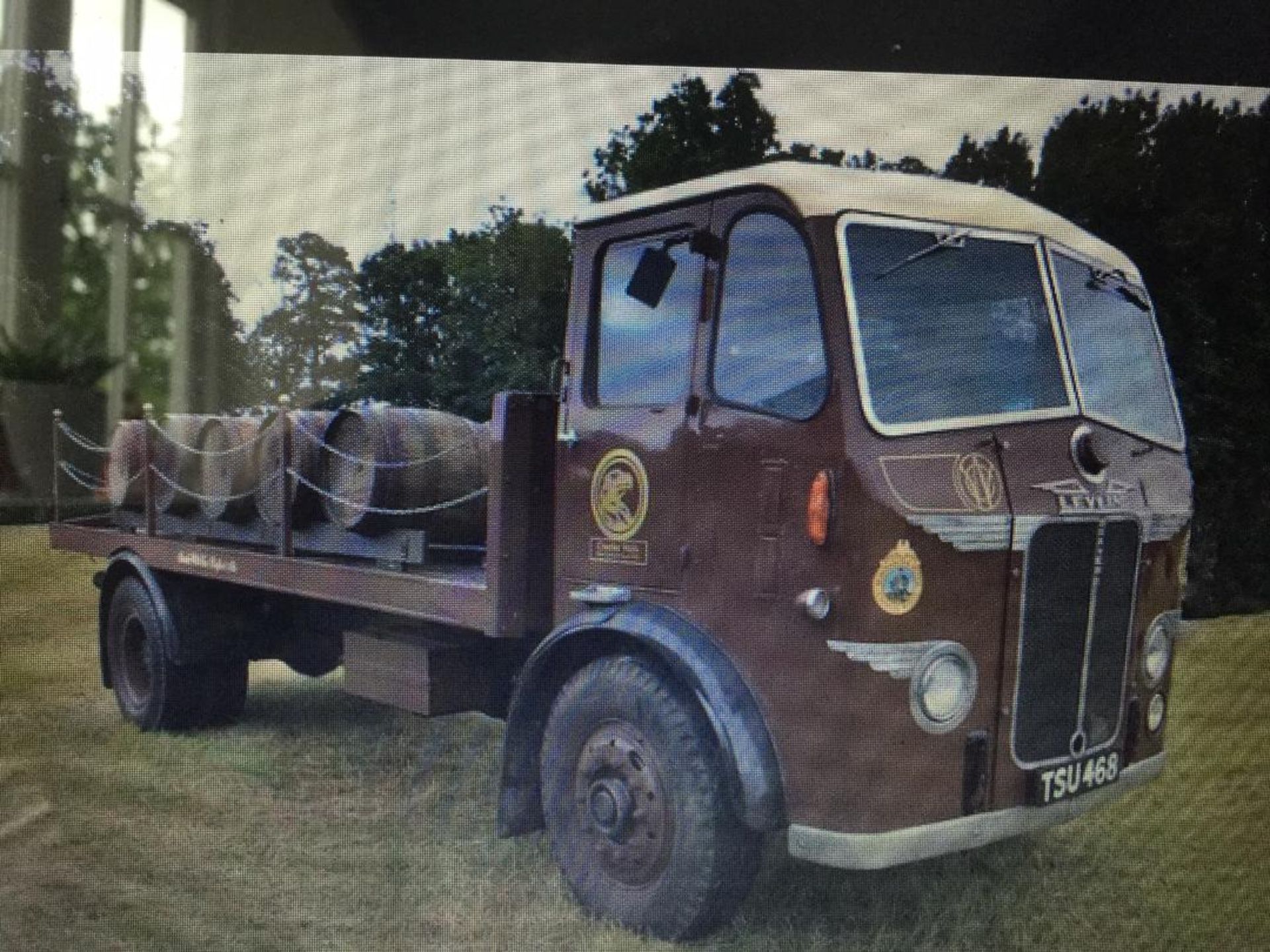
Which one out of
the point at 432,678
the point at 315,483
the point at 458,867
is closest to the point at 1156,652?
the point at 458,867

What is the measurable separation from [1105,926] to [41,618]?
94.3 inches

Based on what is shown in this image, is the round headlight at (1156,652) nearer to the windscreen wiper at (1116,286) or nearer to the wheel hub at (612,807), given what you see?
the windscreen wiper at (1116,286)

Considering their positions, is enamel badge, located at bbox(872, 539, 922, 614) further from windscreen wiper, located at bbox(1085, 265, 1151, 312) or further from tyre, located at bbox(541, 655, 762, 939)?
windscreen wiper, located at bbox(1085, 265, 1151, 312)

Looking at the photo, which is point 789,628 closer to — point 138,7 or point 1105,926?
point 1105,926

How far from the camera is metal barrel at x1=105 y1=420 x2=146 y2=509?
232 cm

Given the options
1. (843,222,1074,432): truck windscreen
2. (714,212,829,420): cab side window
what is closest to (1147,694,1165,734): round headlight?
(843,222,1074,432): truck windscreen

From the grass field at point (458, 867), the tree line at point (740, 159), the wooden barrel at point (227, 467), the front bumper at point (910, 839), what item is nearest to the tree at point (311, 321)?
the tree line at point (740, 159)

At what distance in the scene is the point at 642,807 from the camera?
2543 mm

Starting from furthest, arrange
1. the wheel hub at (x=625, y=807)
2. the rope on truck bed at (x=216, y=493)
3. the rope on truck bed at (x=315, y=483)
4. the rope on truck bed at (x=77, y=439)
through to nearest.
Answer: the rope on truck bed at (x=216, y=493)
the rope on truck bed at (x=315, y=483)
the wheel hub at (x=625, y=807)
the rope on truck bed at (x=77, y=439)

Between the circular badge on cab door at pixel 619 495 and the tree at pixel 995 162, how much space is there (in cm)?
91

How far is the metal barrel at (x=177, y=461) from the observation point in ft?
8.57

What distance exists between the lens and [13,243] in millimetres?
2008

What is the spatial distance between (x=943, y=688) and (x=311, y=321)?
4.37ft

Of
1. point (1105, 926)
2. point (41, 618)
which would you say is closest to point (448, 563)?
point (41, 618)
